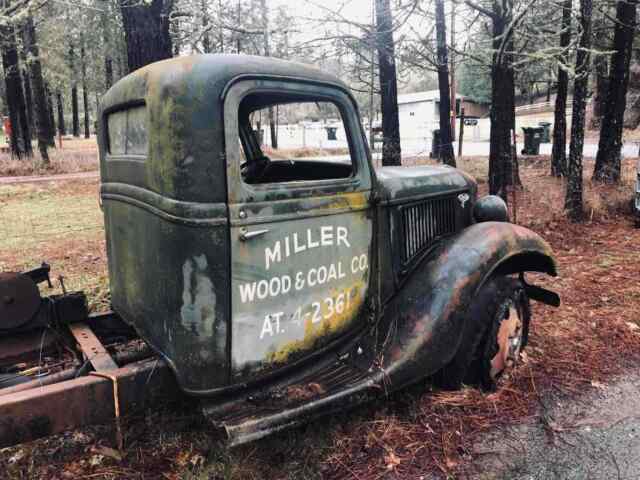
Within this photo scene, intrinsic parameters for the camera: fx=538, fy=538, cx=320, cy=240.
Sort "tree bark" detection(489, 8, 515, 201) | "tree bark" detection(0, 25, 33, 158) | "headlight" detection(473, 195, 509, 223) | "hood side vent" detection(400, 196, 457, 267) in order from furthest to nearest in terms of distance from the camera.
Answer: "tree bark" detection(0, 25, 33, 158) → "tree bark" detection(489, 8, 515, 201) → "headlight" detection(473, 195, 509, 223) → "hood side vent" detection(400, 196, 457, 267)

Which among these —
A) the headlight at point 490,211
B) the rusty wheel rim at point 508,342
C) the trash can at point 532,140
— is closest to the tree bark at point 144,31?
the headlight at point 490,211

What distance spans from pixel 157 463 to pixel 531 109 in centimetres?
5245

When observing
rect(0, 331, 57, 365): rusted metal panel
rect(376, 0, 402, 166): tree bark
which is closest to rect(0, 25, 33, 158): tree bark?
A: rect(376, 0, 402, 166): tree bark

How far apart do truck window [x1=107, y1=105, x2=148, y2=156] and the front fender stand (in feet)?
5.54

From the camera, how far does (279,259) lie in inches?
103

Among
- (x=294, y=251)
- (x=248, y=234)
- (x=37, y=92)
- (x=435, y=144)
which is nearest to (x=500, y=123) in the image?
(x=294, y=251)

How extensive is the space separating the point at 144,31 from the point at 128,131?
125 inches

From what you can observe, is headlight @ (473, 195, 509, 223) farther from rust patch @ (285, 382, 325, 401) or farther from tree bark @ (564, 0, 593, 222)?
tree bark @ (564, 0, 593, 222)

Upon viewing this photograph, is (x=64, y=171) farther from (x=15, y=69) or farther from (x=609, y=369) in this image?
(x=609, y=369)

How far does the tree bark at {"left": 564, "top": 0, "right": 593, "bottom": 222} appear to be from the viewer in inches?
297

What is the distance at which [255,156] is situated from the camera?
3701 mm

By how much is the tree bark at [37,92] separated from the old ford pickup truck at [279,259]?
15.4m

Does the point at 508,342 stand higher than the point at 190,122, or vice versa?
the point at 190,122

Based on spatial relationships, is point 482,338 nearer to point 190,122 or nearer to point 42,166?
point 190,122
